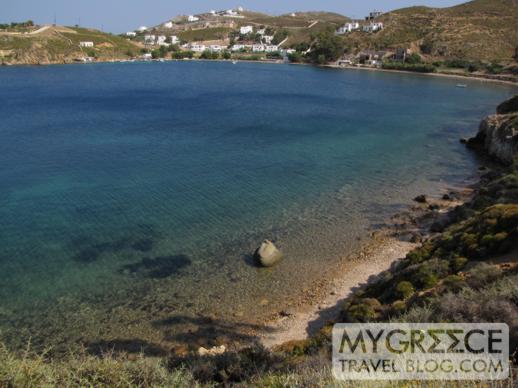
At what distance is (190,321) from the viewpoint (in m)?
19.1

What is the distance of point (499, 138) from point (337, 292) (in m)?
35.5

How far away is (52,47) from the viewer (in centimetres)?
16550

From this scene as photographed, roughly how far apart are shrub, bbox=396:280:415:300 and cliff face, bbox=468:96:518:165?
30411mm

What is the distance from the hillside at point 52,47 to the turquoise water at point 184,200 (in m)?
97.1

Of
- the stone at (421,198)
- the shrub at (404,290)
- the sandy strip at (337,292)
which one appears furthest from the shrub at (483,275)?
the stone at (421,198)

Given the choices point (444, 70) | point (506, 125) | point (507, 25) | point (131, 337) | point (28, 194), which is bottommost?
point (131, 337)

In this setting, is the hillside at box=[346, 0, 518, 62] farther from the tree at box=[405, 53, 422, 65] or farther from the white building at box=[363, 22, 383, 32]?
the tree at box=[405, 53, 422, 65]

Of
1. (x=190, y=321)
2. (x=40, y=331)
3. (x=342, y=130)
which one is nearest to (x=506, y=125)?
(x=342, y=130)

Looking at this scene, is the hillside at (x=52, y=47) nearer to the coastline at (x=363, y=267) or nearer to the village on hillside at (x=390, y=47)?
the village on hillside at (x=390, y=47)

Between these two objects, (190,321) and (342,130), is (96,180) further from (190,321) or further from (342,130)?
(342,130)

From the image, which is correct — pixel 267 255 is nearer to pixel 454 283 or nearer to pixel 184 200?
pixel 454 283

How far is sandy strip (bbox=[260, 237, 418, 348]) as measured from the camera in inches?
714

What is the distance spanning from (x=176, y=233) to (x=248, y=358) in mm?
15497

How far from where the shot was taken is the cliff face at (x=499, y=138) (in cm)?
4291
